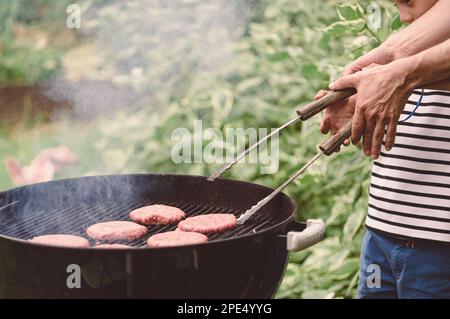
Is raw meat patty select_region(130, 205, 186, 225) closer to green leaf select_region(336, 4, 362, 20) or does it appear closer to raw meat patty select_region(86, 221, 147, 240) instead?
raw meat patty select_region(86, 221, 147, 240)

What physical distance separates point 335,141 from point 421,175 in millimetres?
451

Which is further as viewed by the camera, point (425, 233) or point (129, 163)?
point (129, 163)

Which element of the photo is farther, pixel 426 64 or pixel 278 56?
pixel 278 56

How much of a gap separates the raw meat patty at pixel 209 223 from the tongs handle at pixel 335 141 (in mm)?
474

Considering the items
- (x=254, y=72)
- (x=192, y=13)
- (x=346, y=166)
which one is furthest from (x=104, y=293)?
(x=192, y=13)

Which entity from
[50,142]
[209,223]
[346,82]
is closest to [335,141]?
[346,82]

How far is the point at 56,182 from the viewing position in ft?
8.06

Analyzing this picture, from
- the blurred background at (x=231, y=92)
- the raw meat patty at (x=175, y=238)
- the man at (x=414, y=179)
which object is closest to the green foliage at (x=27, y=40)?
the blurred background at (x=231, y=92)

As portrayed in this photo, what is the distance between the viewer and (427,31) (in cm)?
205

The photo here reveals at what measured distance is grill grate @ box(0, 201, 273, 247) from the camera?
7.18 ft

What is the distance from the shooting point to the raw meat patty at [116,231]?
2119 mm

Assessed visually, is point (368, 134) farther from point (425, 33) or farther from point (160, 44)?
point (160, 44)

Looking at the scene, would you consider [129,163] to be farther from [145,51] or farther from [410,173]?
[410,173]

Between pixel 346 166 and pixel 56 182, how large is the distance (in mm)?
1638
